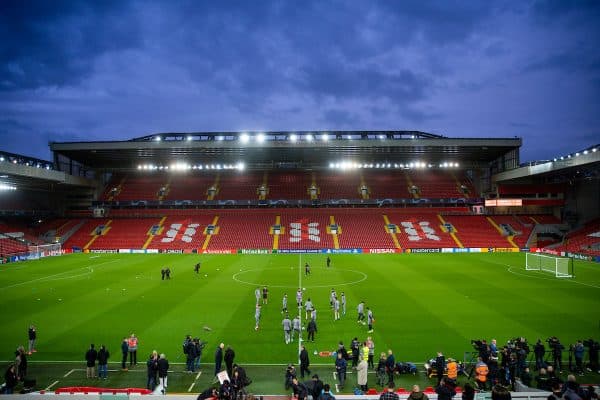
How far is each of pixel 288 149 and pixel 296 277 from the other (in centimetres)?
3119

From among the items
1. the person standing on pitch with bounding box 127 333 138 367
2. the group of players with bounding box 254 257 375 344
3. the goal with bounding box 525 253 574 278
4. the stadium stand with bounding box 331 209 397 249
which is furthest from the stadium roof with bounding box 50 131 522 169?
the person standing on pitch with bounding box 127 333 138 367

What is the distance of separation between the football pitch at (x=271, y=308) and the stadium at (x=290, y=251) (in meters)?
0.15

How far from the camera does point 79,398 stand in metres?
10.1

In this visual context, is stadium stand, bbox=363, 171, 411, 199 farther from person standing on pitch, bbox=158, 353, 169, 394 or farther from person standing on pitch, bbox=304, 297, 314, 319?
person standing on pitch, bbox=158, 353, 169, 394

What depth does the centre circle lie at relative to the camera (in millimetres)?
31797

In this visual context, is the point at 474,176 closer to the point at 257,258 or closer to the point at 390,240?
the point at 390,240

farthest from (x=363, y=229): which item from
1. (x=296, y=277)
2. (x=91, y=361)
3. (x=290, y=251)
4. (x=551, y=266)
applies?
(x=91, y=361)

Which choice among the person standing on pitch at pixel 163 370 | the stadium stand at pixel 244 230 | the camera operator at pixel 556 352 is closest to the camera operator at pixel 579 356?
the camera operator at pixel 556 352

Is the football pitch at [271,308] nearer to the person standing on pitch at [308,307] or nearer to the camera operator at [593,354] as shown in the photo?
the person standing on pitch at [308,307]

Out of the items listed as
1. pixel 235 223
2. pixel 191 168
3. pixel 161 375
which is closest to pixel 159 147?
pixel 191 168

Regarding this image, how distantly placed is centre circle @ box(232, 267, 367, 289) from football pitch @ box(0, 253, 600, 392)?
97 millimetres

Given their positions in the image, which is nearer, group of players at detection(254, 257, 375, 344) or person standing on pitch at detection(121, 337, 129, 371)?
person standing on pitch at detection(121, 337, 129, 371)

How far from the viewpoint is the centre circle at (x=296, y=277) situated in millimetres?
31797

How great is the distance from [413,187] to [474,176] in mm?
12412
